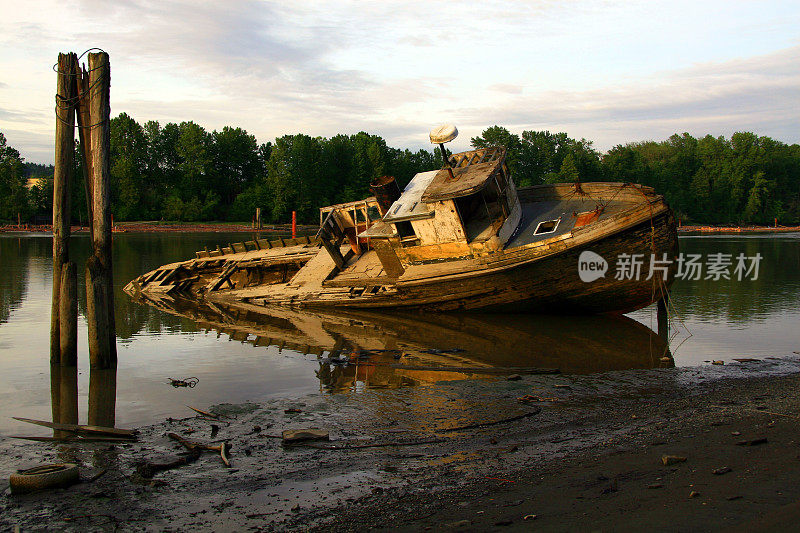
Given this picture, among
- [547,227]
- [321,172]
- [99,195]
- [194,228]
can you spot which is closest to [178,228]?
[194,228]

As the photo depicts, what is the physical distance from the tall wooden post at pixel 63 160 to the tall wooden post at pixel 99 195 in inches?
16.5

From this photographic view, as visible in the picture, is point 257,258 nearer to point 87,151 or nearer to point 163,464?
point 87,151

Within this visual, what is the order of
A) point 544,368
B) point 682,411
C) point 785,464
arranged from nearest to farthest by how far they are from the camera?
point 785,464 < point 682,411 < point 544,368

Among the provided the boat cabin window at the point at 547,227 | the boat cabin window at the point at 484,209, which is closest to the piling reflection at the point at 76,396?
the boat cabin window at the point at 484,209

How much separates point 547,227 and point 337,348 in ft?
23.5

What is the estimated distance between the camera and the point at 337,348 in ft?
48.9

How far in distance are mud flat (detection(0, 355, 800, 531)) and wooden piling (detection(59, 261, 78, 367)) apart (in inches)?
138

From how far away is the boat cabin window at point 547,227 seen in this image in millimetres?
18172

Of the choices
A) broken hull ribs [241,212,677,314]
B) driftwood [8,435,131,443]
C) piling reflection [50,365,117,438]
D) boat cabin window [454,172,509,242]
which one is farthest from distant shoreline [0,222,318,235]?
driftwood [8,435,131,443]

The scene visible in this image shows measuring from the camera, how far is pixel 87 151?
11.2 metres

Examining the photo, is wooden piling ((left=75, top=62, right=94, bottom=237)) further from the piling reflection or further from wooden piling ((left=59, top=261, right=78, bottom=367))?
the piling reflection

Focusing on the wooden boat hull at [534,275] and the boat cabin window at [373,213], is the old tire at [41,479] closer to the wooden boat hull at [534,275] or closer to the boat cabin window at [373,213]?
the wooden boat hull at [534,275]

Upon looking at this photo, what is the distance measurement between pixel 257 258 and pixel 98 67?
13.9 meters

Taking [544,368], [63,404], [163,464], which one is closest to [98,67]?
[63,404]
